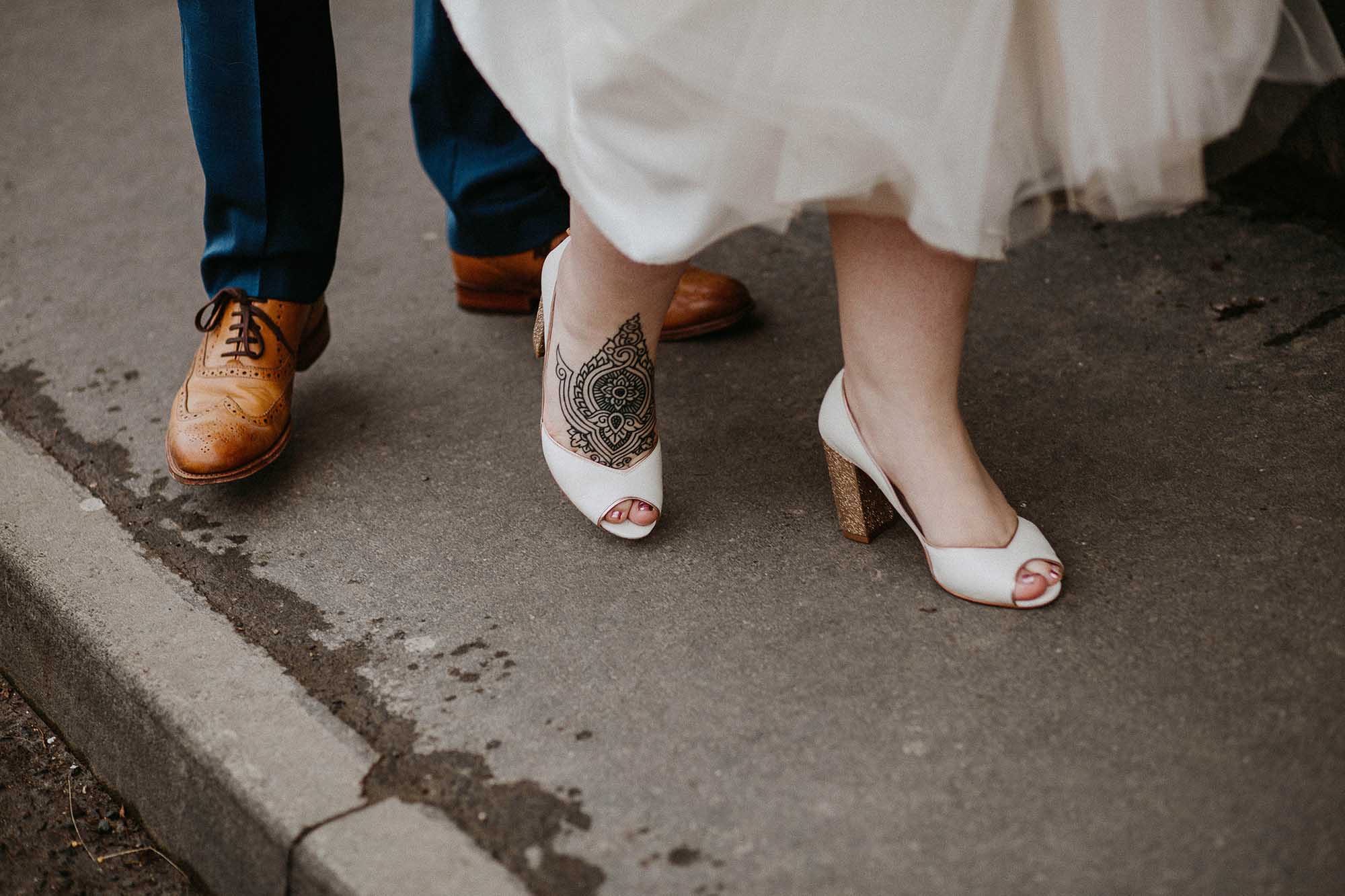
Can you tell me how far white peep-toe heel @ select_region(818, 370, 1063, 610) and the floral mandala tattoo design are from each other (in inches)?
9.5

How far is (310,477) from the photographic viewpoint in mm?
1756

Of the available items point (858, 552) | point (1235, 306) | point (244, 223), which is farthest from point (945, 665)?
point (244, 223)

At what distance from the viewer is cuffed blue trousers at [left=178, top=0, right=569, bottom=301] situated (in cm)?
165

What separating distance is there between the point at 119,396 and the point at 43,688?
1.89 feet

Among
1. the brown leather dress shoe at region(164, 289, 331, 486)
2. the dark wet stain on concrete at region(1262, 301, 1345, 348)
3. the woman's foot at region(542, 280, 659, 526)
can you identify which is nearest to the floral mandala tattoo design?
the woman's foot at region(542, 280, 659, 526)

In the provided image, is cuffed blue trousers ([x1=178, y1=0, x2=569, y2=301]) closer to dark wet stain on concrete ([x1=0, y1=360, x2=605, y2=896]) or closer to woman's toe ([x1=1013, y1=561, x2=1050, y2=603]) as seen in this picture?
dark wet stain on concrete ([x1=0, y1=360, x2=605, y2=896])

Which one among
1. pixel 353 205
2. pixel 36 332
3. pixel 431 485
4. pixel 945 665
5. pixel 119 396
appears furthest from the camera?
pixel 353 205

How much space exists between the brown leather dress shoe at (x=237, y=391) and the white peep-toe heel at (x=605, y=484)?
46 cm

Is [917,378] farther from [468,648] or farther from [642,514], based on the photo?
[468,648]

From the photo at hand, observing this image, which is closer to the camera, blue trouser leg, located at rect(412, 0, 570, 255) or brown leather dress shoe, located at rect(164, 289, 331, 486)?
brown leather dress shoe, located at rect(164, 289, 331, 486)

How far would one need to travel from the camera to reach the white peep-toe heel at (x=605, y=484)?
1.52 metres

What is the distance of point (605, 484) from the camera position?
1.52 m

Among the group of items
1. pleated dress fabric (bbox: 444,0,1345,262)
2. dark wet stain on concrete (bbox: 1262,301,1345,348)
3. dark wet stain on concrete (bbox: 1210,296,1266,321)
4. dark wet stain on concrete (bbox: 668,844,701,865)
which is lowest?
dark wet stain on concrete (bbox: 668,844,701,865)

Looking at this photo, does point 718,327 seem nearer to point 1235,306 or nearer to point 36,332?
point 1235,306
